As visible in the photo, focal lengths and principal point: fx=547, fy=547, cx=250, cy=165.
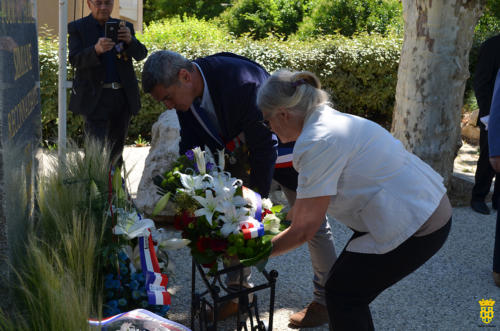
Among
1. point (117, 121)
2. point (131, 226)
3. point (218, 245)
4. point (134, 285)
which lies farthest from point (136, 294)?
point (117, 121)

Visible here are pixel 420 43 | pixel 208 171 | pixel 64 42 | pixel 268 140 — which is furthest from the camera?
pixel 420 43

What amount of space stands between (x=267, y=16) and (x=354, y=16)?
415 centimetres

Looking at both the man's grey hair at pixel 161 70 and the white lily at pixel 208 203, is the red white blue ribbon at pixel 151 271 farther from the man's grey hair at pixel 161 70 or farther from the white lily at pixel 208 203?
the man's grey hair at pixel 161 70

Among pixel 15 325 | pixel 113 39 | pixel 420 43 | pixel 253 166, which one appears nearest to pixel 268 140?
pixel 253 166

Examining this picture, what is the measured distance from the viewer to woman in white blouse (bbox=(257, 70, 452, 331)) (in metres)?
2.22

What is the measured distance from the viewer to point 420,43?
20.0 feet

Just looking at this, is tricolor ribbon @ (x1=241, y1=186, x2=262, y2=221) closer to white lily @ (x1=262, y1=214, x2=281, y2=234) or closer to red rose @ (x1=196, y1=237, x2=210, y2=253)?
white lily @ (x1=262, y1=214, x2=281, y2=234)

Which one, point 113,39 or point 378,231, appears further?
point 113,39

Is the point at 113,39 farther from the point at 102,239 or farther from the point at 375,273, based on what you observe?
the point at 375,273

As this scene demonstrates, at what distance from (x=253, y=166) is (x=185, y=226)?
0.66 m

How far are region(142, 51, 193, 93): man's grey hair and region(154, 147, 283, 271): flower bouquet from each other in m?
0.47

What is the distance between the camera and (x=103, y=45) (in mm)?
4742

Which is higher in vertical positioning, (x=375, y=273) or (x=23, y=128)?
(x=23, y=128)

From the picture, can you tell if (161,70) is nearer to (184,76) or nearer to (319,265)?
(184,76)
